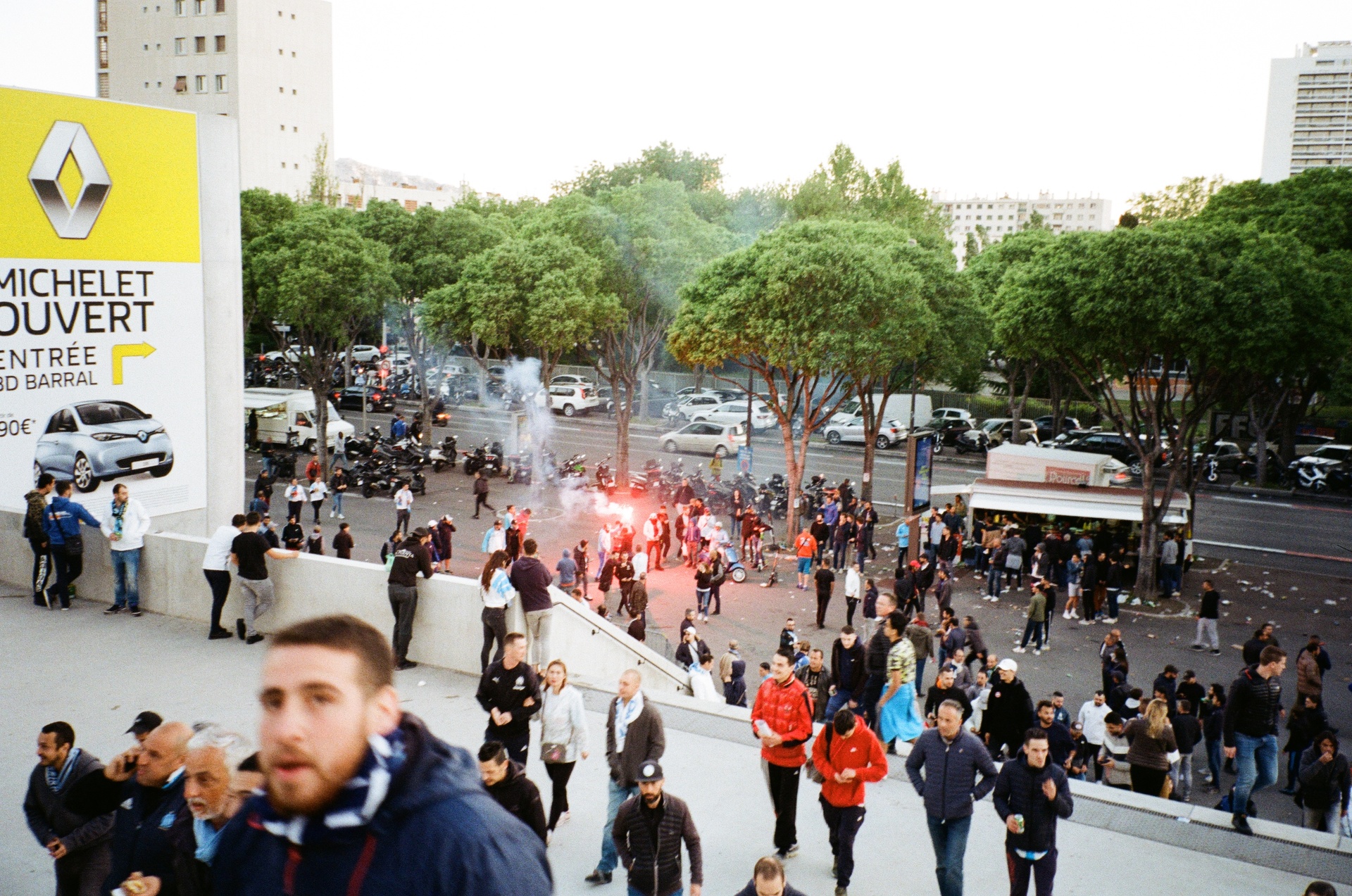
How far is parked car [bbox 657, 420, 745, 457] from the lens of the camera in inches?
1430

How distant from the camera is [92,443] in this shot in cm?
1468

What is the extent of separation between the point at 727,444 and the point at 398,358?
28441mm

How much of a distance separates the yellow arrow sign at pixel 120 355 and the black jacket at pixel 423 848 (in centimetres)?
1536

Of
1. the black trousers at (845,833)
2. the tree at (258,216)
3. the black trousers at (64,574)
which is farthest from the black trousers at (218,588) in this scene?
the tree at (258,216)

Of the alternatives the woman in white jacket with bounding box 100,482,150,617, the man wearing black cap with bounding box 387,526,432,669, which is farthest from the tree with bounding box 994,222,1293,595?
the woman in white jacket with bounding box 100,482,150,617

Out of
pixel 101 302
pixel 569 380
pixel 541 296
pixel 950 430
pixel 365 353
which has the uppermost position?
pixel 541 296

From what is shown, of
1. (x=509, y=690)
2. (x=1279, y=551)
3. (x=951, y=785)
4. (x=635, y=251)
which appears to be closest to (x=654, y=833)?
(x=509, y=690)

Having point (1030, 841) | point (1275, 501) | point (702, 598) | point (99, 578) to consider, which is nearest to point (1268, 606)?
point (702, 598)

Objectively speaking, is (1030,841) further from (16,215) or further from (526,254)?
(526,254)

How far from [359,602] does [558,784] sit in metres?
4.22

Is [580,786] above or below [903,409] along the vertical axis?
below

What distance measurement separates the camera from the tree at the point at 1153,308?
64.4 feet

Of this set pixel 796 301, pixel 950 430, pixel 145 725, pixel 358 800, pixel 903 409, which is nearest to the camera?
pixel 358 800

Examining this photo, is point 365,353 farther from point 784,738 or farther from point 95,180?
point 784,738
